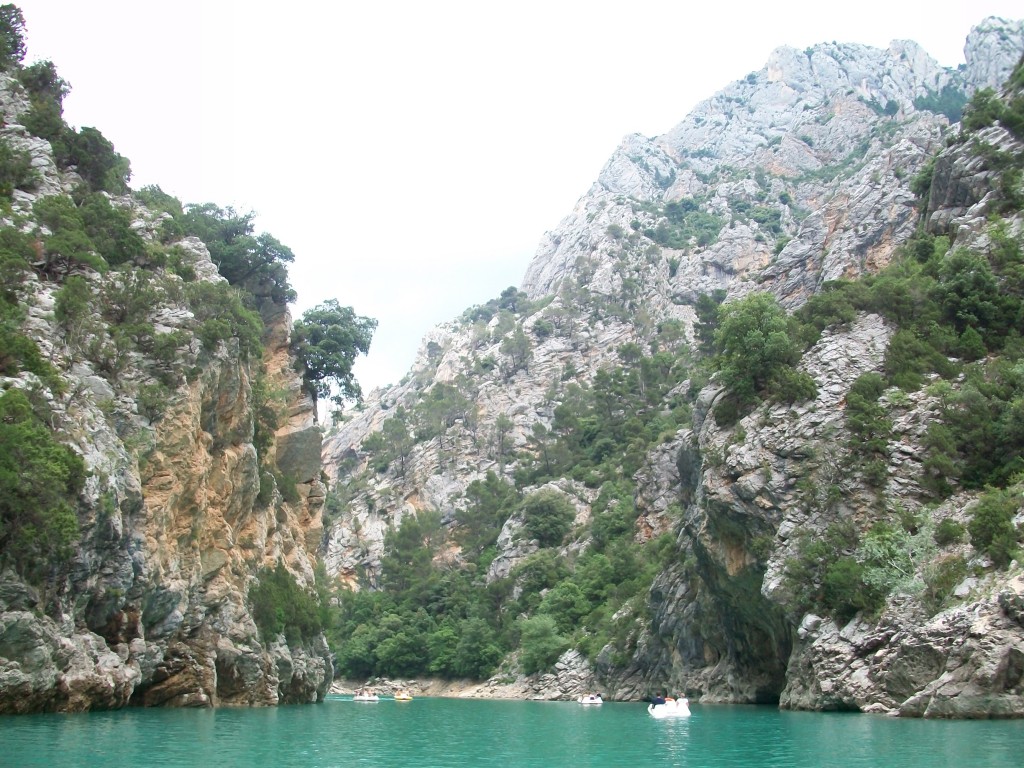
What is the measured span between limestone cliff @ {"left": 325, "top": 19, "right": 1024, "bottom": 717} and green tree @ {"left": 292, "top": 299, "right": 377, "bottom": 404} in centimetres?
2816

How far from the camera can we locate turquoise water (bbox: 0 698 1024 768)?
2158 cm

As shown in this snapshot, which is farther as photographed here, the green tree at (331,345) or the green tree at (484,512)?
the green tree at (484,512)

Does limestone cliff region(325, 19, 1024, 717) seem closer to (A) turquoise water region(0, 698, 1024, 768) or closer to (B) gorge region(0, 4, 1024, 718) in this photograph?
(B) gorge region(0, 4, 1024, 718)

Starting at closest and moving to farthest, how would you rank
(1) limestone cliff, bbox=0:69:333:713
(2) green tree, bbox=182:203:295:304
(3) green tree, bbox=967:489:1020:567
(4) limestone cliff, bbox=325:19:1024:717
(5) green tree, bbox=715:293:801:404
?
1. (1) limestone cliff, bbox=0:69:333:713
2. (3) green tree, bbox=967:489:1020:567
3. (4) limestone cliff, bbox=325:19:1024:717
4. (5) green tree, bbox=715:293:801:404
5. (2) green tree, bbox=182:203:295:304

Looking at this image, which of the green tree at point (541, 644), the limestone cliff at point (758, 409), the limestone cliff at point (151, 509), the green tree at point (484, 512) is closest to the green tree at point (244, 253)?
the limestone cliff at point (151, 509)

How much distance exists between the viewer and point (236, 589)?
160 feet

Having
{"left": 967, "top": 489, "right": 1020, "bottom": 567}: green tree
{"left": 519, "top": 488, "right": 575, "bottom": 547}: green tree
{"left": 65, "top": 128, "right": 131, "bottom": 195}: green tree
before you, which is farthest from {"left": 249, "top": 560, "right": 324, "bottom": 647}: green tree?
{"left": 519, "top": 488, "right": 575, "bottom": 547}: green tree

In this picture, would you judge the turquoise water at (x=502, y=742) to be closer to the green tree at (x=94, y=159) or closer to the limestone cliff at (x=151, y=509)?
the limestone cliff at (x=151, y=509)

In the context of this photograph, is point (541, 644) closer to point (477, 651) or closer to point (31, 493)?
point (477, 651)

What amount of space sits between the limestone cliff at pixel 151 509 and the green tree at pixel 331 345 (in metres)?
8.02

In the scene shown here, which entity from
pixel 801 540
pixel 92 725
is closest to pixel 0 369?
pixel 92 725

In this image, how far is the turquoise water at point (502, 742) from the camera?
2158 centimetres

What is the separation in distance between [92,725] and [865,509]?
120 ft

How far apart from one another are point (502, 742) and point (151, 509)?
21.6 m
